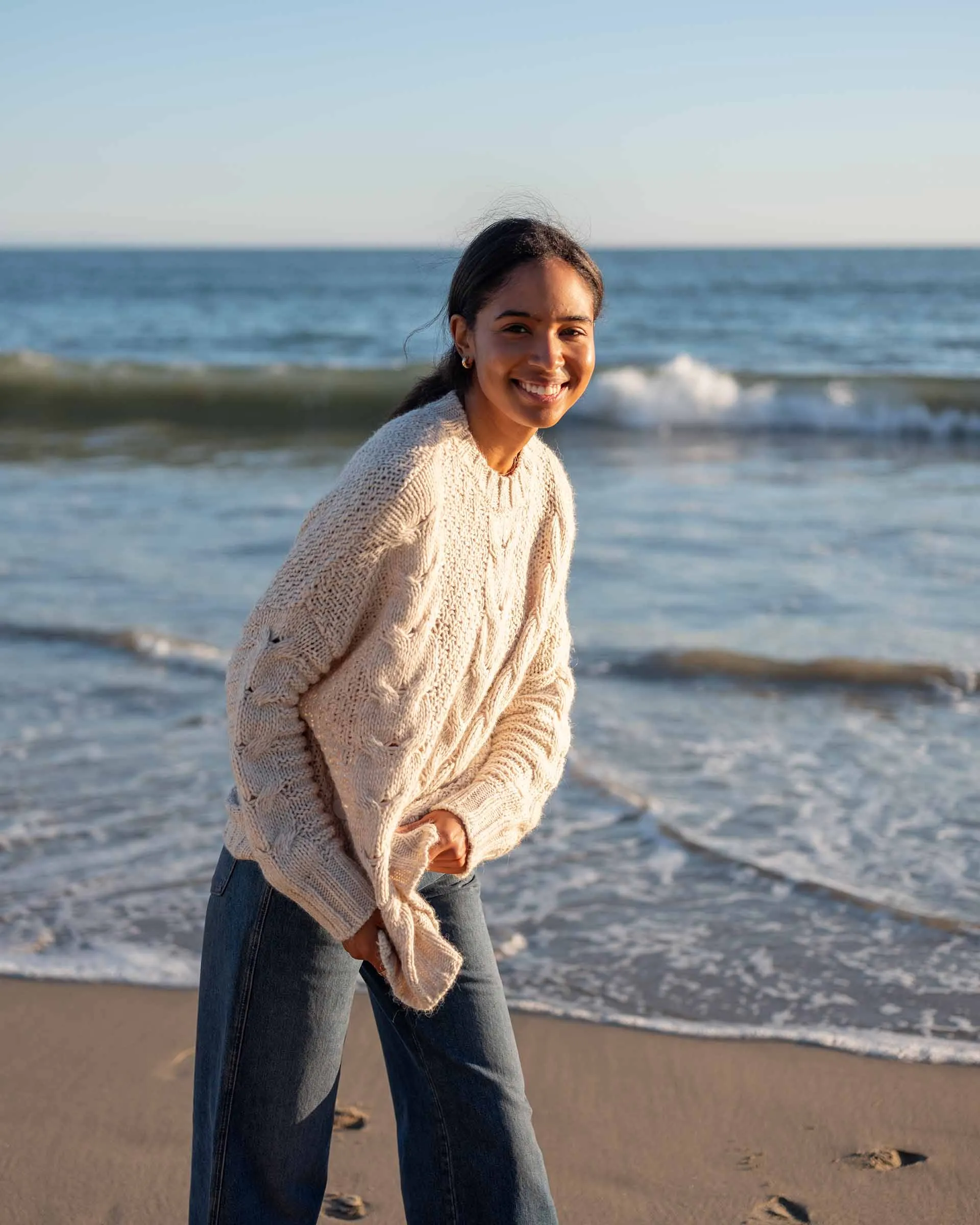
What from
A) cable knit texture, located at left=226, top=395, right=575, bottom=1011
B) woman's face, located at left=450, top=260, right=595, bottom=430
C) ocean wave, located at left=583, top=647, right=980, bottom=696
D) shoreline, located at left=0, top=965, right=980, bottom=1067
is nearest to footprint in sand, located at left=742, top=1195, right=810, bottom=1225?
shoreline, located at left=0, top=965, right=980, bottom=1067

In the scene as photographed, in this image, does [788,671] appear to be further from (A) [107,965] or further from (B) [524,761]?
(B) [524,761]

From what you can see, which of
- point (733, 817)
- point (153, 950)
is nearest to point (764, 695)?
point (733, 817)

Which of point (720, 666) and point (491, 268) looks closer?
point (491, 268)

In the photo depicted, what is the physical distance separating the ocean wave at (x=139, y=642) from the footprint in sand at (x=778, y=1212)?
4.27 metres

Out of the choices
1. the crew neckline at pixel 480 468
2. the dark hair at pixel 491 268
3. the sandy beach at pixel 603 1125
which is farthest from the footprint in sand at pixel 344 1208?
the dark hair at pixel 491 268

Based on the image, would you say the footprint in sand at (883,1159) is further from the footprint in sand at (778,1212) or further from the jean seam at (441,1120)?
the jean seam at (441,1120)

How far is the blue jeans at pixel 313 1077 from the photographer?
2.04 metres

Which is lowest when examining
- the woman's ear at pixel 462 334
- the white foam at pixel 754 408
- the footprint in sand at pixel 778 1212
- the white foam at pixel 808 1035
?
the footprint in sand at pixel 778 1212

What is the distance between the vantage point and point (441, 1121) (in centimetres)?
211

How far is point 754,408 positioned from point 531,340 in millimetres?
15570

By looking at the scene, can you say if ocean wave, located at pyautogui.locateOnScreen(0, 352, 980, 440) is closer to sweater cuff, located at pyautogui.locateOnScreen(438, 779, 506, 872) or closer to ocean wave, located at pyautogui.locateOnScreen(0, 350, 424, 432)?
ocean wave, located at pyautogui.locateOnScreen(0, 350, 424, 432)

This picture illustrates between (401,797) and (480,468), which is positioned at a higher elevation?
(480,468)

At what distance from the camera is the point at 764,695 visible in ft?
20.8

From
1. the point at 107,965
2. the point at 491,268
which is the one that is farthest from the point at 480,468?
the point at 107,965
